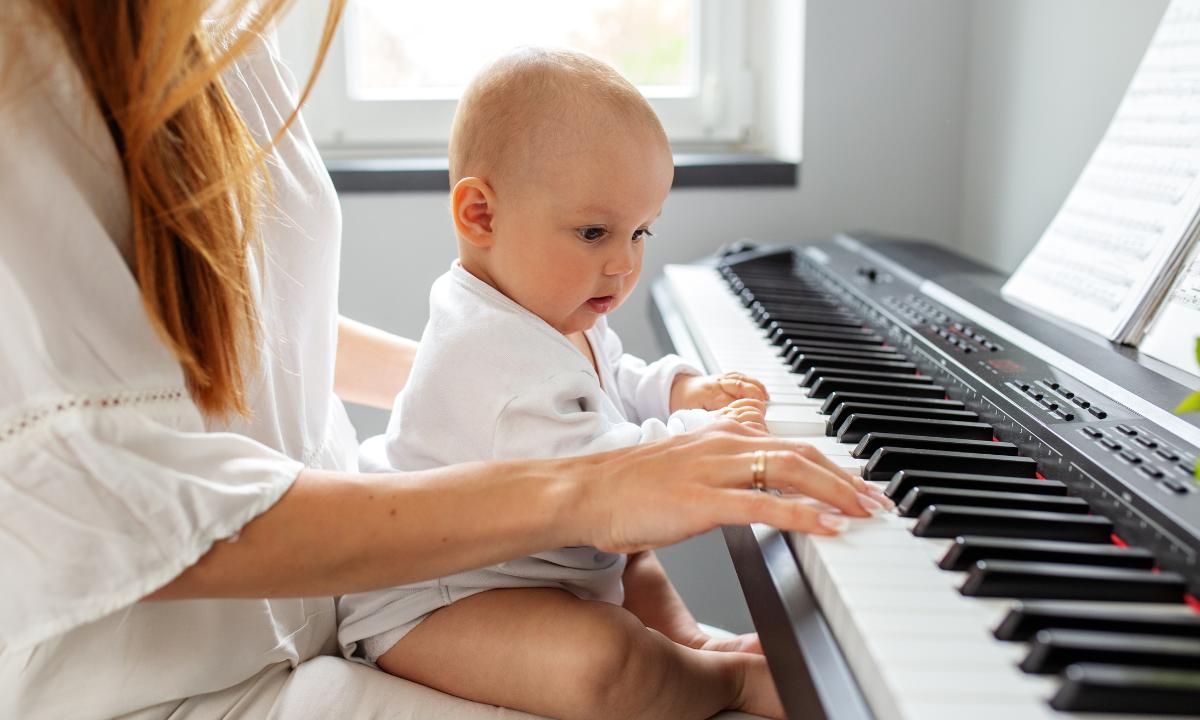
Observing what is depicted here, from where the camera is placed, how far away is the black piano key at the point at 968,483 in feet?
2.83

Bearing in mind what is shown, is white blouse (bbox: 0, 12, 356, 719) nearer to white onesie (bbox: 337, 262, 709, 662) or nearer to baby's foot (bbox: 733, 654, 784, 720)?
white onesie (bbox: 337, 262, 709, 662)

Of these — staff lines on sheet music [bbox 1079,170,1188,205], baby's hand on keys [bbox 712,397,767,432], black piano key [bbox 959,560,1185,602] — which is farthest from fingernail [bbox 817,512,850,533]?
staff lines on sheet music [bbox 1079,170,1188,205]

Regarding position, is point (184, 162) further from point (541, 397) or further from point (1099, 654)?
point (1099, 654)

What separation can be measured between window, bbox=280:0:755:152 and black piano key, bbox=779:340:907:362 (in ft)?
4.47

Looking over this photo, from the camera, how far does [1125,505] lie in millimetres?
786

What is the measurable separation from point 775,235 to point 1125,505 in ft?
5.42

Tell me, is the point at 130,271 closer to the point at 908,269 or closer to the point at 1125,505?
the point at 1125,505

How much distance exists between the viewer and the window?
2.57 metres

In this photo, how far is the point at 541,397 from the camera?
3.34 feet

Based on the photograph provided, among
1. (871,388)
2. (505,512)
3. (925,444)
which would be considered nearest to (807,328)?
(871,388)

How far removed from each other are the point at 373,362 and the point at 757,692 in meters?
0.68

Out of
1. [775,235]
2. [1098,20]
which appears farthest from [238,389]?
[775,235]

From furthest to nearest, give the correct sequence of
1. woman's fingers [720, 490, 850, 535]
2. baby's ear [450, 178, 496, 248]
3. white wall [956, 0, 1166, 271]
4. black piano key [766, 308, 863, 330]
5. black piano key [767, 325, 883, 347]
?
1. white wall [956, 0, 1166, 271]
2. black piano key [766, 308, 863, 330]
3. black piano key [767, 325, 883, 347]
4. baby's ear [450, 178, 496, 248]
5. woman's fingers [720, 490, 850, 535]

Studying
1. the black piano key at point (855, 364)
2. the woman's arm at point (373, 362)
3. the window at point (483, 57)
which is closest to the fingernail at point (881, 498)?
the black piano key at point (855, 364)
